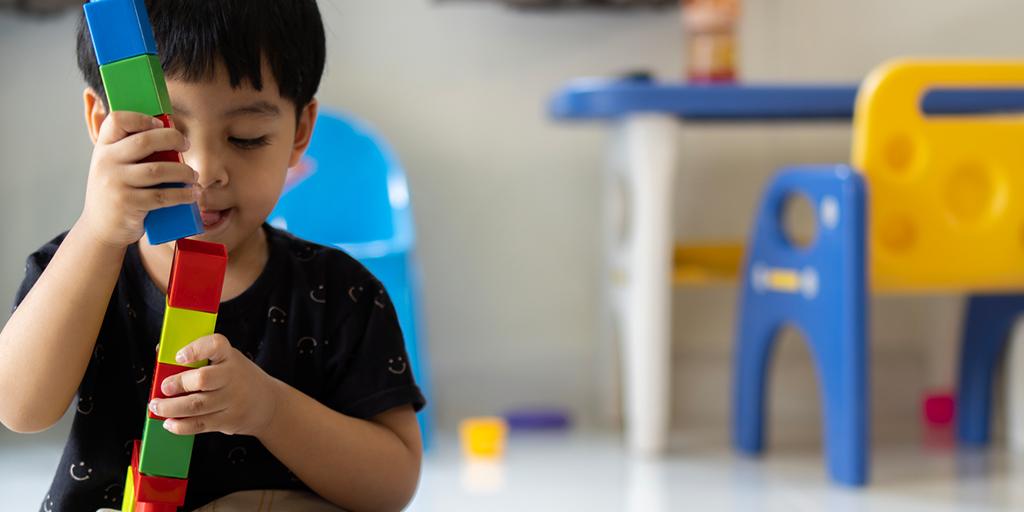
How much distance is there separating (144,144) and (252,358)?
220 mm

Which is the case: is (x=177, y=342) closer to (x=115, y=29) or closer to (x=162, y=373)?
(x=162, y=373)

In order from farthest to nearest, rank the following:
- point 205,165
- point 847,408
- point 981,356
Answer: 1. point 981,356
2. point 847,408
3. point 205,165

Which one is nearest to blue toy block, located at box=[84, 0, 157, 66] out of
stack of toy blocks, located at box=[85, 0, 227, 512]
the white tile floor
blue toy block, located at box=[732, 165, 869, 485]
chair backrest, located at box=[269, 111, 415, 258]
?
stack of toy blocks, located at box=[85, 0, 227, 512]

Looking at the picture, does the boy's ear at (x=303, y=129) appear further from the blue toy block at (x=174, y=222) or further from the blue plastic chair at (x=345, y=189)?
the blue plastic chair at (x=345, y=189)

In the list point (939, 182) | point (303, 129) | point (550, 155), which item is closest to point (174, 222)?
point (303, 129)

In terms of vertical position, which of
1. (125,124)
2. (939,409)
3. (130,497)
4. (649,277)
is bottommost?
(939,409)

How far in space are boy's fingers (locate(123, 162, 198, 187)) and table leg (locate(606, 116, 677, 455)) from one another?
1138 mm

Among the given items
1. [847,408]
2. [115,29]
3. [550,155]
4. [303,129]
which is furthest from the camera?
[550,155]

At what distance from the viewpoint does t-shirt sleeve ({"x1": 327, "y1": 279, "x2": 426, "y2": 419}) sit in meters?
0.77

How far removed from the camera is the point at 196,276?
1.95 ft

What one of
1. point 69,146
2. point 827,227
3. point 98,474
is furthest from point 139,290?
point 69,146

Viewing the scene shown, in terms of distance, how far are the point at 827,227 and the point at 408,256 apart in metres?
0.62

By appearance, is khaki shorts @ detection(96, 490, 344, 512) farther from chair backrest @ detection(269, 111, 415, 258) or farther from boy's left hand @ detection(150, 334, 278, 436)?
chair backrest @ detection(269, 111, 415, 258)

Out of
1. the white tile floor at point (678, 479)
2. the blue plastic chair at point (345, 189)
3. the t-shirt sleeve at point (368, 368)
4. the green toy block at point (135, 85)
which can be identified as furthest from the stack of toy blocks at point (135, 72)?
the blue plastic chair at point (345, 189)
